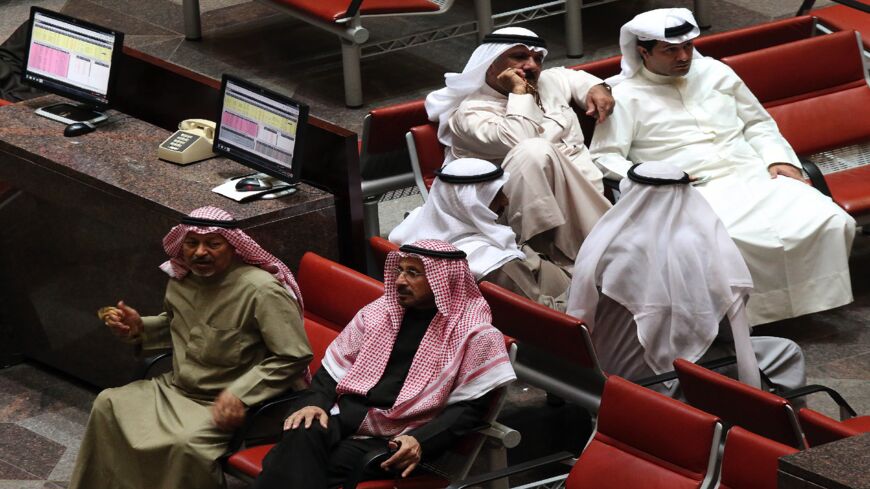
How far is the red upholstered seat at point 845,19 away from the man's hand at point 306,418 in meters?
4.02

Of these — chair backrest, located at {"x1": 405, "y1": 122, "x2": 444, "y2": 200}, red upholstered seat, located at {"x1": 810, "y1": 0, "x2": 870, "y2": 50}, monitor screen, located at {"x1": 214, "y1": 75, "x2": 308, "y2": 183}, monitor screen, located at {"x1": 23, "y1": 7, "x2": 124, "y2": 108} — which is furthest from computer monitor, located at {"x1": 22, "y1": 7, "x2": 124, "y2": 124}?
red upholstered seat, located at {"x1": 810, "y1": 0, "x2": 870, "y2": 50}

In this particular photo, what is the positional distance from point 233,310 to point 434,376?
0.82 metres

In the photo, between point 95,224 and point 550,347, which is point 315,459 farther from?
point 95,224

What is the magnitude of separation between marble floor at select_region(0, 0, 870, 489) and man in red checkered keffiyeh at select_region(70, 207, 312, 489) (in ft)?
2.22

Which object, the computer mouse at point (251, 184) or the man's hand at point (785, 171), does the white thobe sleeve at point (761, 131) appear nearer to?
the man's hand at point (785, 171)

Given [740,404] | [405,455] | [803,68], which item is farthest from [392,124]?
[740,404]

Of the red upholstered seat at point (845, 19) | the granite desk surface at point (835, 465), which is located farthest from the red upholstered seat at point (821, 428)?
the red upholstered seat at point (845, 19)

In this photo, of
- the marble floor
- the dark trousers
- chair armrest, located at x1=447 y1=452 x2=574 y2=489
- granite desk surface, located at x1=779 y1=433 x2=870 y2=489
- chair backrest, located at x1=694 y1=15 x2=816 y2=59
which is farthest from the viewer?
chair backrest, located at x1=694 y1=15 x2=816 y2=59

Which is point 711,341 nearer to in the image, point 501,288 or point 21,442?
point 501,288

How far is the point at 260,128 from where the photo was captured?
6.23 meters

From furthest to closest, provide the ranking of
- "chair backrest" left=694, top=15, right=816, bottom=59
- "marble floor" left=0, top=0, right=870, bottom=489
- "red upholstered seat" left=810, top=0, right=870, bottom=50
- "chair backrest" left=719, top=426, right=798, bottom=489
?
"red upholstered seat" left=810, top=0, right=870, bottom=50
"chair backrest" left=694, top=15, right=816, bottom=59
"marble floor" left=0, top=0, right=870, bottom=489
"chair backrest" left=719, top=426, right=798, bottom=489

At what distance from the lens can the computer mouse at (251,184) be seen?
20.5ft

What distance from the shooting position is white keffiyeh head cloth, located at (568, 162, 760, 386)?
5719 mm

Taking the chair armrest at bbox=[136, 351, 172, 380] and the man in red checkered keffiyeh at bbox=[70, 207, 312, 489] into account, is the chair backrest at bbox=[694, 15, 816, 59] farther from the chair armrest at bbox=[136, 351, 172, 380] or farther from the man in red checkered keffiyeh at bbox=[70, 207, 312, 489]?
the chair armrest at bbox=[136, 351, 172, 380]
